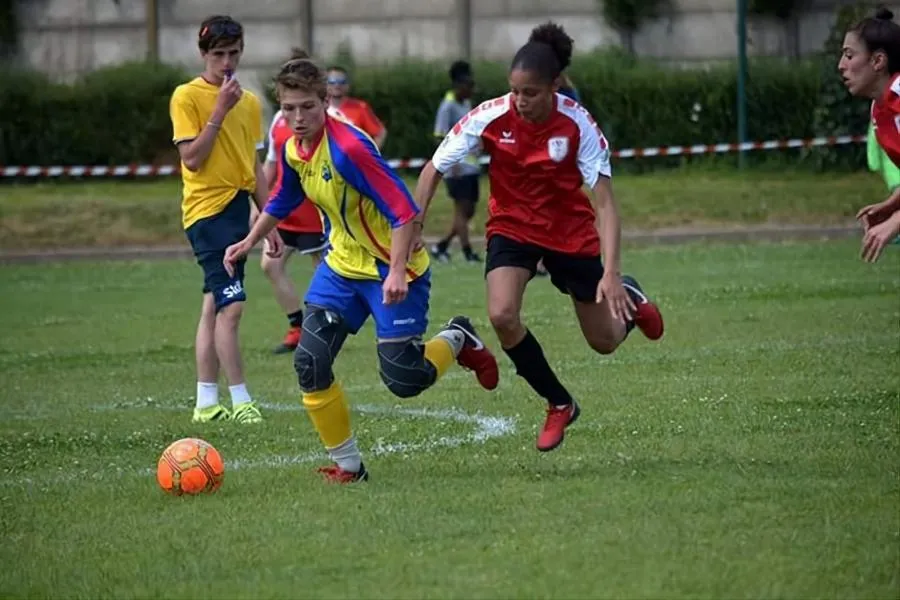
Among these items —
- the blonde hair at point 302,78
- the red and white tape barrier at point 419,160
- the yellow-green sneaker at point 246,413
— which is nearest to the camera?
the blonde hair at point 302,78

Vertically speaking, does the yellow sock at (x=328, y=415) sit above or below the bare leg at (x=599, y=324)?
below

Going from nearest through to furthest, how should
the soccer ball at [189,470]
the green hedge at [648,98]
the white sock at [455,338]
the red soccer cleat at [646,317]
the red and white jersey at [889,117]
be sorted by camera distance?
the soccer ball at [189,470] → the red and white jersey at [889,117] → the white sock at [455,338] → the red soccer cleat at [646,317] → the green hedge at [648,98]

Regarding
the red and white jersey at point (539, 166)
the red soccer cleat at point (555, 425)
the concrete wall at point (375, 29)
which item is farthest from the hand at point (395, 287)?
the concrete wall at point (375, 29)

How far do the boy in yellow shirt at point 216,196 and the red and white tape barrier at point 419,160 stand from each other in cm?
1510

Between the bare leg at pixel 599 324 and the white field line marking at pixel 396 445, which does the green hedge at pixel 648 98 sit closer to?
the white field line marking at pixel 396 445

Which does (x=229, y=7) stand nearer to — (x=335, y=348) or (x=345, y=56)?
(x=345, y=56)

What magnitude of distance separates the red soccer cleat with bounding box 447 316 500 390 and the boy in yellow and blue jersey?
1.85 feet

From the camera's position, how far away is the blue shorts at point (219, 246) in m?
10.2

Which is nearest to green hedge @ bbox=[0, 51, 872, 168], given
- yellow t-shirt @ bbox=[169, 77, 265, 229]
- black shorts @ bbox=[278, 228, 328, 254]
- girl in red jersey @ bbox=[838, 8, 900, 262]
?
black shorts @ bbox=[278, 228, 328, 254]

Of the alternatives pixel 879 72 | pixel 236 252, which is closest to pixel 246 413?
pixel 236 252

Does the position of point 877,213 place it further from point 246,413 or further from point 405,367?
point 246,413

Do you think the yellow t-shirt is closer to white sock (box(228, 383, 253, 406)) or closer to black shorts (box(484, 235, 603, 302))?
white sock (box(228, 383, 253, 406))

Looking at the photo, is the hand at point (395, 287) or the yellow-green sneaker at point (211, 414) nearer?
the hand at point (395, 287)

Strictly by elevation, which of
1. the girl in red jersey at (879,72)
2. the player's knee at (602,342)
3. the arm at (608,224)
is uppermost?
the girl in red jersey at (879,72)
